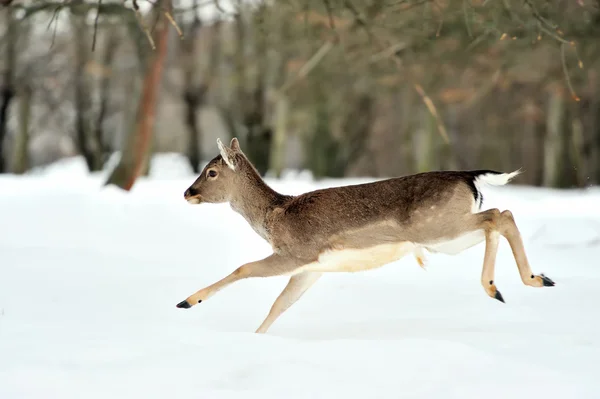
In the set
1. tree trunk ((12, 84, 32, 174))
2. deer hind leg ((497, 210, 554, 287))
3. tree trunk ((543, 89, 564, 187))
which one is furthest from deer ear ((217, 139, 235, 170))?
tree trunk ((12, 84, 32, 174))

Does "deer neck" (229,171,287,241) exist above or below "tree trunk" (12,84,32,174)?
above

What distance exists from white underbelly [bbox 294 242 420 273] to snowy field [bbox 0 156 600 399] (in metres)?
0.44

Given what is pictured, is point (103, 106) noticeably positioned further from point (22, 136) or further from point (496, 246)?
point (496, 246)

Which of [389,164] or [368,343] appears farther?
[389,164]

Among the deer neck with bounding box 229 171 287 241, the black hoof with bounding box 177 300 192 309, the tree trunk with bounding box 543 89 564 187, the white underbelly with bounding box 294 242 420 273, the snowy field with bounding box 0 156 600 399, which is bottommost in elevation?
the tree trunk with bounding box 543 89 564 187

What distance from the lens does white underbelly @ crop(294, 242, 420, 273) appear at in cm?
538

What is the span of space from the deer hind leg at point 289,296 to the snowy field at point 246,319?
0.58 feet

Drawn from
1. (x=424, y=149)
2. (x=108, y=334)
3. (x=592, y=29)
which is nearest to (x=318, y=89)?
(x=424, y=149)

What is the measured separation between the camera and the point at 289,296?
579 centimetres

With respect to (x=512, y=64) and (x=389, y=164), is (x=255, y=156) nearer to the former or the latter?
(x=389, y=164)

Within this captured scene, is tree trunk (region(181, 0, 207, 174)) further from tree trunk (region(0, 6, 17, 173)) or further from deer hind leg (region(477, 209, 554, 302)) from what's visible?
deer hind leg (region(477, 209, 554, 302))

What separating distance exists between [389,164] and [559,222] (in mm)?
23715

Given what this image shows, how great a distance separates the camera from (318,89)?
24281 mm

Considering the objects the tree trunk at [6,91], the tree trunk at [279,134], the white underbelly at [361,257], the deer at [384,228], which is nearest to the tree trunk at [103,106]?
the tree trunk at [6,91]
